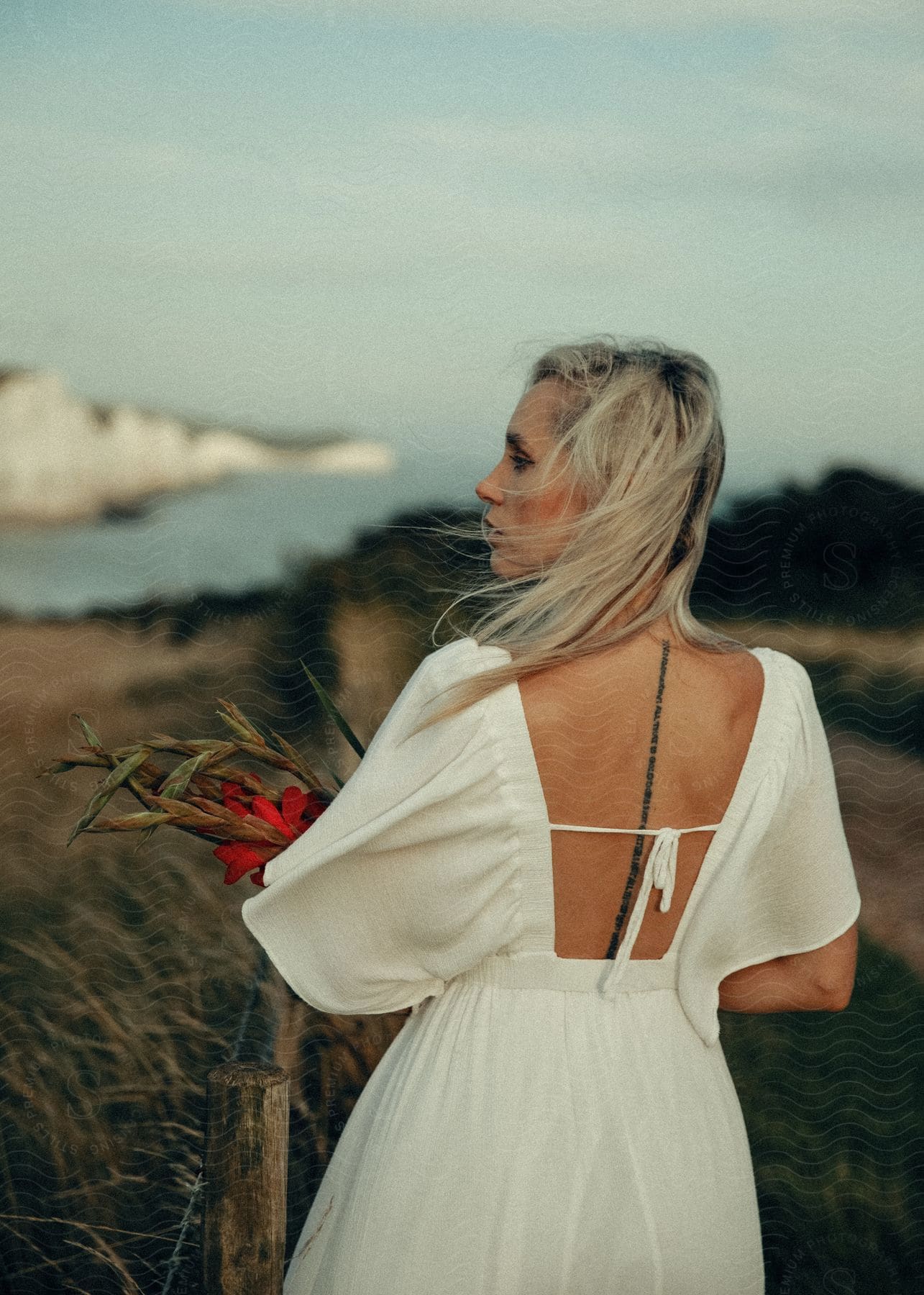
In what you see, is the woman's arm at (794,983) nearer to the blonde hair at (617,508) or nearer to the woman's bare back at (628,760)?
the woman's bare back at (628,760)

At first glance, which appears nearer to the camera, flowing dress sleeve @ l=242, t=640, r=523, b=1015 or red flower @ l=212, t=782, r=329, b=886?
flowing dress sleeve @ l=242, t=640, r=523, b=1015

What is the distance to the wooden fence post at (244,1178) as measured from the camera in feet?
4.81

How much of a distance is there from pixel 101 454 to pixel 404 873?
5.77 ft

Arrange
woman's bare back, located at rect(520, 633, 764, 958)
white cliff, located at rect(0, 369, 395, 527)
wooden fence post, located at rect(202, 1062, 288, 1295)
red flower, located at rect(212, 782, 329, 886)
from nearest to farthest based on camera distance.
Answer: woman's bare back, located at rect(520, 633, 764, 958) → red flower, located at rect(212, 782, 329, 886) → wooden fence post, located at rect(202, 1062, 288, 1295) → white cliff, located at rect(0, 369, 395, 527)

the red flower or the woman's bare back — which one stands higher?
the woman's bare back

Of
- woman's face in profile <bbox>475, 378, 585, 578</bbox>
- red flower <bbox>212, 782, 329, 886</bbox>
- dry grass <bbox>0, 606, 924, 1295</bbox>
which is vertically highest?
woman's face in profile <bbox>475, 378, 585, 578</bbox>

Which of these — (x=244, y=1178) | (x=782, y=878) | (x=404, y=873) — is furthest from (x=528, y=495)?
(x=244, y=1178)

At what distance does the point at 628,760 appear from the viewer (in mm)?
1213

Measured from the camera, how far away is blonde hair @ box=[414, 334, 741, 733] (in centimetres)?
120

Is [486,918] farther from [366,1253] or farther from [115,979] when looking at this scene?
[115,979]

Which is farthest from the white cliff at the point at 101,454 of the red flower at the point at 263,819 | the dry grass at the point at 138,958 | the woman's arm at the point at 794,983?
the woman's arm at the point at 794,983

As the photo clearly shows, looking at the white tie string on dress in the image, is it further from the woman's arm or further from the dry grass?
the dry grass

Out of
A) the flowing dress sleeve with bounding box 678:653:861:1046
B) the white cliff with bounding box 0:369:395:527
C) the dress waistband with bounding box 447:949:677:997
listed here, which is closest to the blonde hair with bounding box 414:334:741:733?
the flowing dress sleeve with bounding box 678:653:861:1046

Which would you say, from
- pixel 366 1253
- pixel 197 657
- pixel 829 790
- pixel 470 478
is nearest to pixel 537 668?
pixel 829 790
